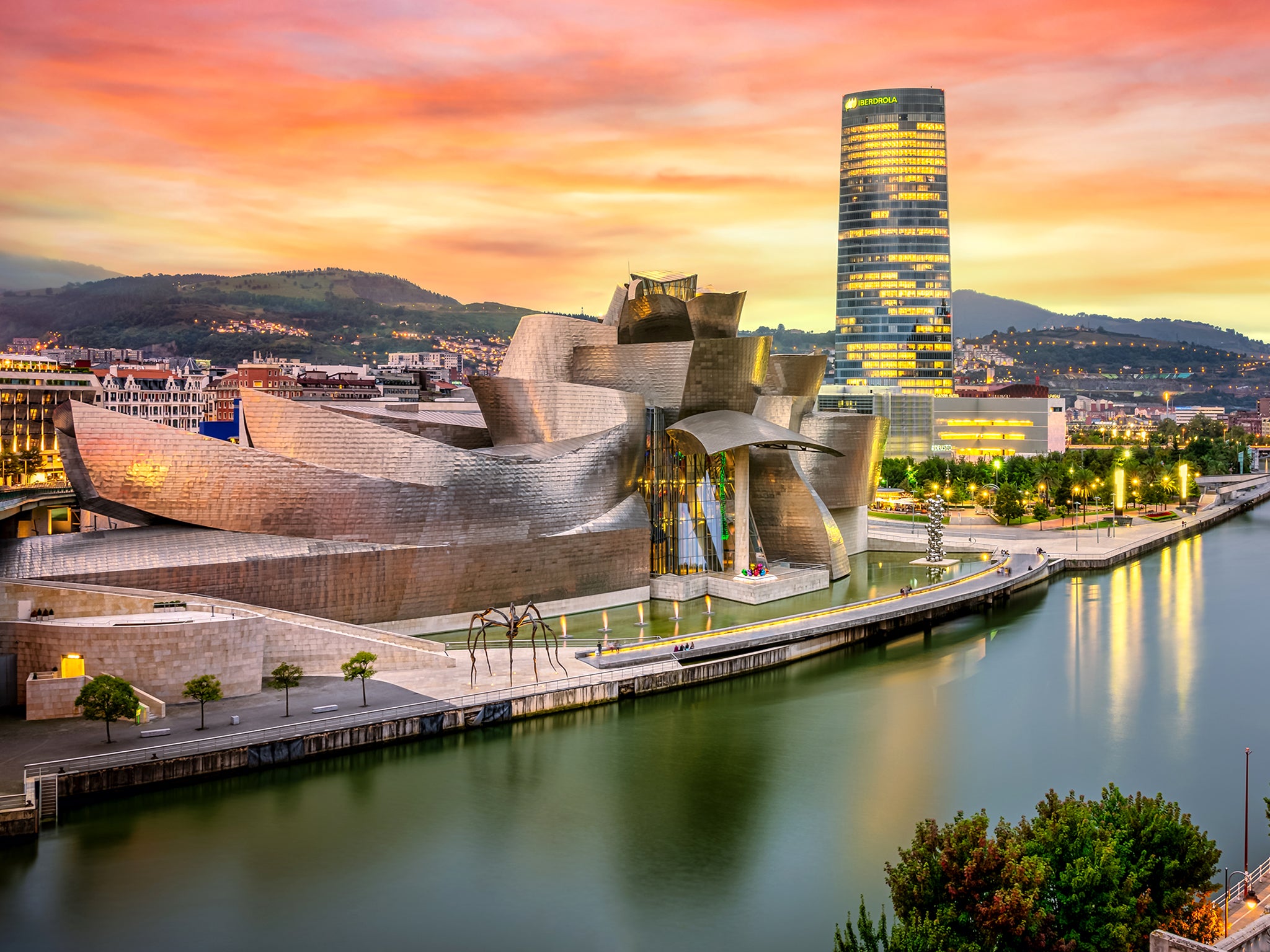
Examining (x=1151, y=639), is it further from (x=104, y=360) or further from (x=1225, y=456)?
(x=104, y=360)

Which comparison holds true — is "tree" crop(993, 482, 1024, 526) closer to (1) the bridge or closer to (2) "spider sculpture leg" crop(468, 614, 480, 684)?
(2) "spider sculpture leg" crop(468, 614, 480, 684)

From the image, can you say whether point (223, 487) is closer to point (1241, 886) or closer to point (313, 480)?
point (313, 480)

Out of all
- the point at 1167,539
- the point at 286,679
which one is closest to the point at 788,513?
the point at 286,679

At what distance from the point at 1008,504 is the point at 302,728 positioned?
51.7 meters

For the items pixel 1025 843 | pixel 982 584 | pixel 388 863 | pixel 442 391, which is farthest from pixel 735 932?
pixel 442 391

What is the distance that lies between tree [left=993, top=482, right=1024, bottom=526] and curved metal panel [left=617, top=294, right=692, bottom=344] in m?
29.7

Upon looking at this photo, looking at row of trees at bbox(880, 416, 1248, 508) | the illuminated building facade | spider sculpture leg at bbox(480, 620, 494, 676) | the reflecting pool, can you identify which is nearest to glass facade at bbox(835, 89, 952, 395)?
row of trees at bbox(880, 416, 1248, 508)

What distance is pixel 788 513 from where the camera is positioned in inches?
1774

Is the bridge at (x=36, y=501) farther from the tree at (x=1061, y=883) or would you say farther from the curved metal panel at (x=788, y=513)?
the tree at (x=1061, y=883)

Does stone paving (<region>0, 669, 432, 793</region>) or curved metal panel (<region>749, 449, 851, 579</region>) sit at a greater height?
curved metal panel (<region>749, 449, 851, 579</region>)

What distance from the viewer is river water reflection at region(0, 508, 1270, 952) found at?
17.5 meters

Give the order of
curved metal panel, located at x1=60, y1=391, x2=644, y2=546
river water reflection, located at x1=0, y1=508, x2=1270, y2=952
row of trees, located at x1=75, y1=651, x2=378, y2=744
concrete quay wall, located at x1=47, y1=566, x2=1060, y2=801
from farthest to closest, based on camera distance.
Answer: curved metal panel, located at x1=60, y1=391, x2=644, y2=546 → row of trees, located at x1=75, y1=651, x2=378, y2=744 → concrete quay wall, located at x1=47, y1=566, x2=1060, y2=801 → river water reflection, located at x1=0, y1=508, x2=1270, y2=952

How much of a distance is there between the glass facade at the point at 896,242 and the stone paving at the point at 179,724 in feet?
320

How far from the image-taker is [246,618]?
26438mm
